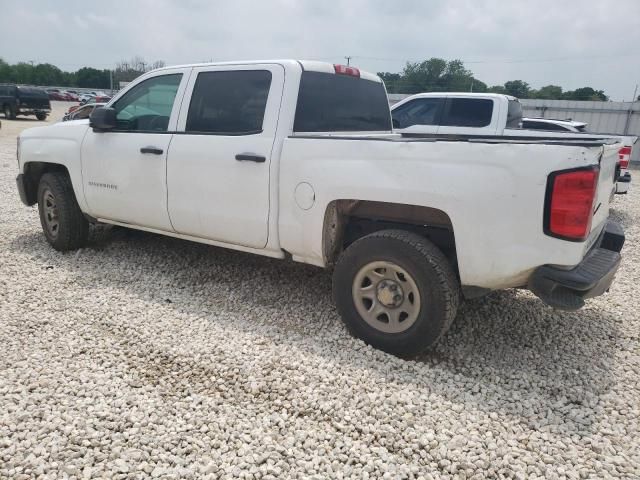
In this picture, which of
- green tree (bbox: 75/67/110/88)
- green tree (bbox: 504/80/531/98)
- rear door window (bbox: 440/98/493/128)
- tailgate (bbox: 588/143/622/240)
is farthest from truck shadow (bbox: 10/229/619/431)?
green tree (bbox: 75/67/110/88)

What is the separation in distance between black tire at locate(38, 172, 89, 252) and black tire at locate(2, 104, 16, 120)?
87.0 feet

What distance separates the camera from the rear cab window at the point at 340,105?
3.94 metres

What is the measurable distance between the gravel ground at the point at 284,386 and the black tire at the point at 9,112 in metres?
27.7

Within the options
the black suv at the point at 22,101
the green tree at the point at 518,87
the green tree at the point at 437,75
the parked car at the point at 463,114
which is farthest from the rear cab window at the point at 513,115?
the green tree at the point at 437,75

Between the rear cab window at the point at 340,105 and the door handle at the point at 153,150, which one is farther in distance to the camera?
the door handle at the point at 153,150

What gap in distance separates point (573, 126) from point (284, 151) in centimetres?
927

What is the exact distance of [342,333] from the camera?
3.76 meters

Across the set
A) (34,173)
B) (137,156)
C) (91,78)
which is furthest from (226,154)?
(91,78)

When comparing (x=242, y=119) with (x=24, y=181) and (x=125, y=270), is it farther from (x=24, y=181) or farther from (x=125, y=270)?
(x=24, y=181)

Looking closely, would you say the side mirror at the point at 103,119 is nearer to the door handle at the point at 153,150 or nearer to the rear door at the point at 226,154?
the door handle at the point at 153,150

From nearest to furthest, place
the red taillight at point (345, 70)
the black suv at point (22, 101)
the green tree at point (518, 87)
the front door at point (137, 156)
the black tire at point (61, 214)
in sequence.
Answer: the red taillight at point (345, 70)
the front door at point (137, 156)
the black tire at point (61, 214)
the black suv at point (22, 101)
the green tree at point (518, 87)

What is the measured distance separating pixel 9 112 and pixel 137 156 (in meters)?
28.7

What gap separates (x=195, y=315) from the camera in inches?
158

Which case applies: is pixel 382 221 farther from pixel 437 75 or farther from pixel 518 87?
pixel 437 75
